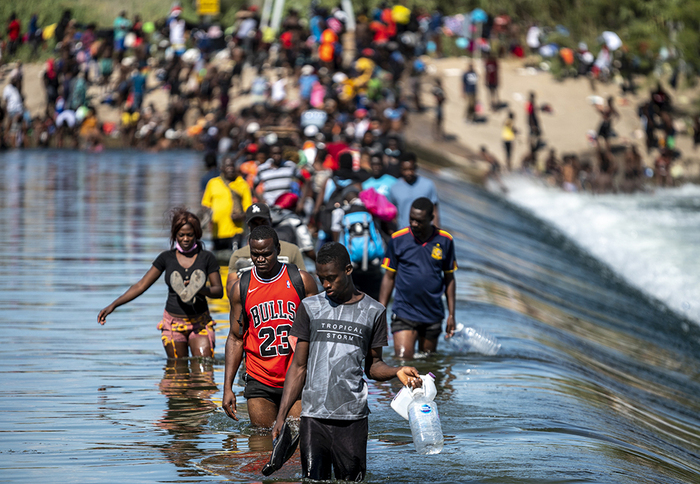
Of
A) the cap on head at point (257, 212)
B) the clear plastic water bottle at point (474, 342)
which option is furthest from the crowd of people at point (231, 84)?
the cap on head at point (257, 212)

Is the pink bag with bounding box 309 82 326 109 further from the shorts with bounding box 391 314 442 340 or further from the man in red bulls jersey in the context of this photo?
the man in red bulls jersey

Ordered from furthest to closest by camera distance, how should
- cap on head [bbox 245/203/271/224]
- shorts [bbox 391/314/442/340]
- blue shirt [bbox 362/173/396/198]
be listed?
blue shirt [bbox 362/173/396/198], shorts [bbox 391/314/442/340], cap on head [bbox 245/203/271/224]

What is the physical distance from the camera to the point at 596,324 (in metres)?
15.1

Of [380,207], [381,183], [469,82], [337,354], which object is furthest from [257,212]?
[469,82]

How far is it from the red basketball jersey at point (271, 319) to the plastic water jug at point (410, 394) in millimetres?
903

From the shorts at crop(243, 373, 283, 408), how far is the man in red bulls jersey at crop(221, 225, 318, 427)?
0.08ft

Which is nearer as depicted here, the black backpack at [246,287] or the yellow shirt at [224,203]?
the black backpack at [246,287]

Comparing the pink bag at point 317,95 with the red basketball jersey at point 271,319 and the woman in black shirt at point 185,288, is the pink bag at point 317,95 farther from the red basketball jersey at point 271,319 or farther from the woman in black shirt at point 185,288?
the red basketball jersey at point 271,319

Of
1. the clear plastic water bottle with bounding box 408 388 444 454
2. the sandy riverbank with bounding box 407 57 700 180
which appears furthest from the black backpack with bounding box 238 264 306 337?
the sandy riverbank with bounding box 407 57 700 180

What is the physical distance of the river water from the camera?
20.6 ft

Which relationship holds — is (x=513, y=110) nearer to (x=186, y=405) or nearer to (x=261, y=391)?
(x=186, y=405)

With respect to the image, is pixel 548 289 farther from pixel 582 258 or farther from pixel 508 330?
pixel 582 258

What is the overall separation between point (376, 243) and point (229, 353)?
184 inches

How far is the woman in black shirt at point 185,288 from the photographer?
7.76m
